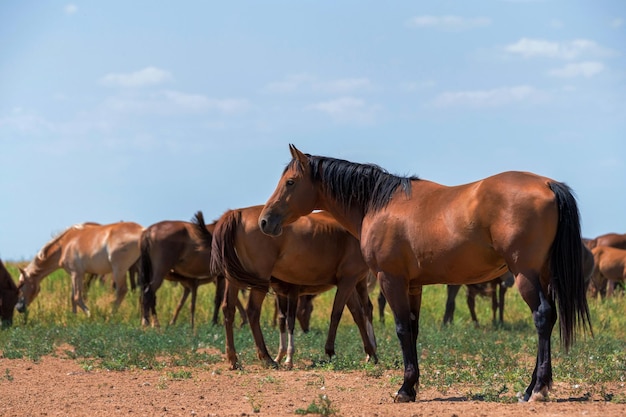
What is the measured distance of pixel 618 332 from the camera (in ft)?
54.4

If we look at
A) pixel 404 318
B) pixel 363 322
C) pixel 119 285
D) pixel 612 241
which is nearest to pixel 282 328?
pixel 363 322

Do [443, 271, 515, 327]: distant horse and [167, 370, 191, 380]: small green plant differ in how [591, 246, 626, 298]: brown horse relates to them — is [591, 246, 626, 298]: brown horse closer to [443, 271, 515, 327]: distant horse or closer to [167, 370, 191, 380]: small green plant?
[443, 271, 515, 327]: distant horse

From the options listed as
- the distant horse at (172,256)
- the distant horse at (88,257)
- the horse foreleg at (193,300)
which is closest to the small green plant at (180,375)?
the horse foreleg at (193,300)

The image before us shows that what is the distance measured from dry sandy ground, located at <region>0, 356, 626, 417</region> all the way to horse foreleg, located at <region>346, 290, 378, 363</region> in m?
1.04

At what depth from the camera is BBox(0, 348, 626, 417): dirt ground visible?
→ 7621mm

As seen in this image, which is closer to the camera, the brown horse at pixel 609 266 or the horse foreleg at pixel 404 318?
the horse foreleg at pixel 404 318

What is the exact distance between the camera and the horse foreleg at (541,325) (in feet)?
25.0

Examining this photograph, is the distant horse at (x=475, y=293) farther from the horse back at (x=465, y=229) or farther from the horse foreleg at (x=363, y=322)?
the horse back at (x=465, y=229)

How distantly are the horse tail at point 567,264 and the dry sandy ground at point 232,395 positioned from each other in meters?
0.71

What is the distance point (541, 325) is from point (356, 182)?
8.28ft

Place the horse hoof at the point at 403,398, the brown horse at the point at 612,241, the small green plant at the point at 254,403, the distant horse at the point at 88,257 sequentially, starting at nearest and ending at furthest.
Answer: the small green plant at the point at 254,403 < the horse hoof at the point at 403,398 < the distant horse at the point at 88,257 < the brown horse at the point at 612,241

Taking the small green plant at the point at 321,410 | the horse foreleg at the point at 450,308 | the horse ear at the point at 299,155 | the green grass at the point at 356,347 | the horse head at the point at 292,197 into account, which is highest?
the horse ear at the point at 299,155

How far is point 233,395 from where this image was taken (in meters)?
9.46

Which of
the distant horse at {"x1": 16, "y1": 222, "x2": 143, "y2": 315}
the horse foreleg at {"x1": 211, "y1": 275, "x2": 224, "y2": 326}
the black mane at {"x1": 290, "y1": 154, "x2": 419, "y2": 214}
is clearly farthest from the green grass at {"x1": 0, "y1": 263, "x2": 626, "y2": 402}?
the black mane at {"x1": 290, "y1": 154, "x2": 419, "y2": 214}
